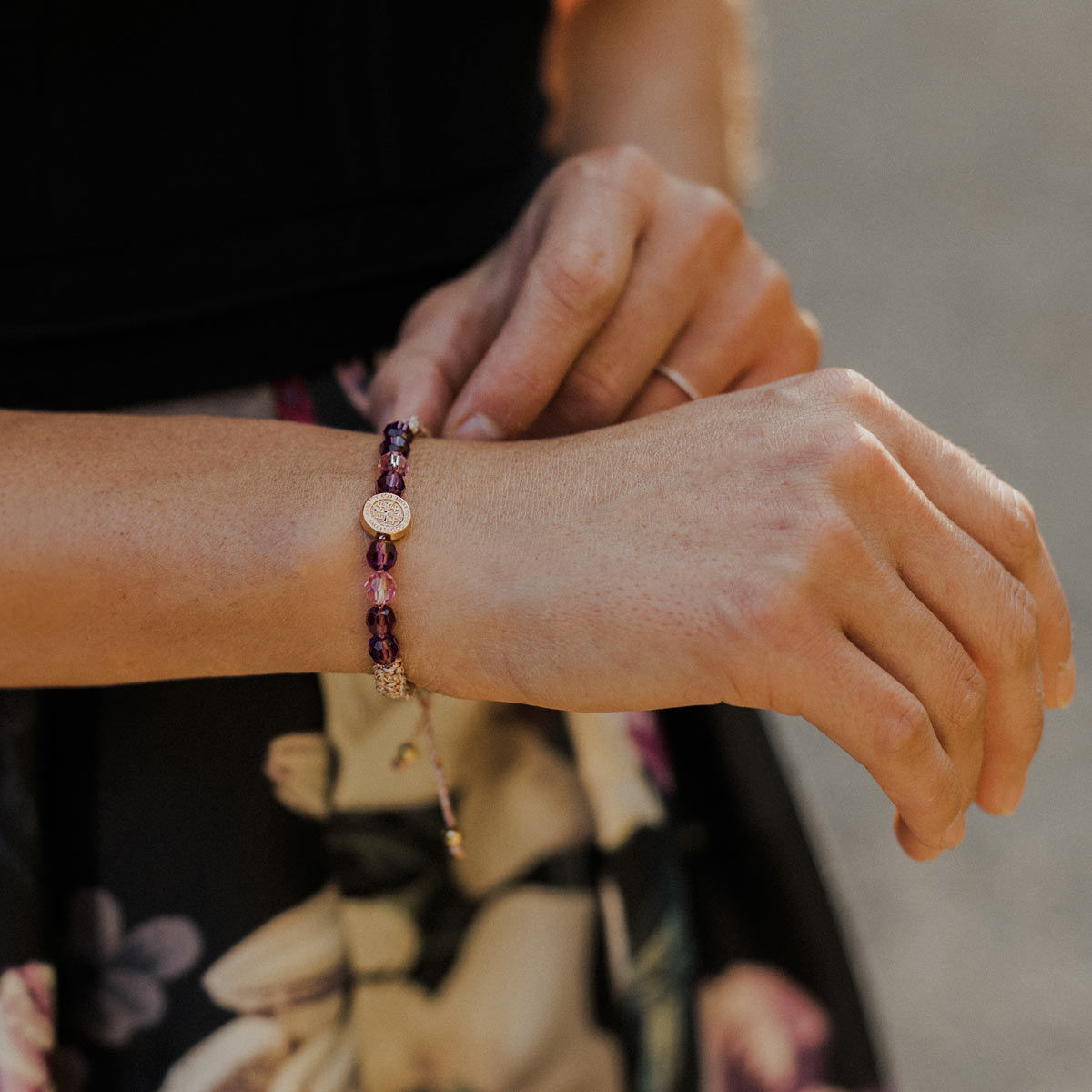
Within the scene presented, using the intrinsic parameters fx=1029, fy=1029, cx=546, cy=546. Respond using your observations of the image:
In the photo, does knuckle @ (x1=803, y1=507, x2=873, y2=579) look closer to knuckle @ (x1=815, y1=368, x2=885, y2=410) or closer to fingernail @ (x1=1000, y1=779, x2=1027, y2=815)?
knuckle @ (x1=815, y1=368, x2=885, y2=410)

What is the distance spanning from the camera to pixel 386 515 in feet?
1.94

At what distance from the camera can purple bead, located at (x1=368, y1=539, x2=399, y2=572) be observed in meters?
0.58

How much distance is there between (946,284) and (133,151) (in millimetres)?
2145

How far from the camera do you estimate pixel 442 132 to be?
0.83 m

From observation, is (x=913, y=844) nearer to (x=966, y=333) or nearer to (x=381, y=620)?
(x=381, y=620)

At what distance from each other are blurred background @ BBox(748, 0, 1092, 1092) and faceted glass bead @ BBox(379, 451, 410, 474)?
4.19ft

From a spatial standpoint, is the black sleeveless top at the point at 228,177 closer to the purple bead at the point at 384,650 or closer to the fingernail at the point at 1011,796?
the purple bead at the point at 384,650

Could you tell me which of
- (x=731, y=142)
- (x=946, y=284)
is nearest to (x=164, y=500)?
(x=731, y=142)

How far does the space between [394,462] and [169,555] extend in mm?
139

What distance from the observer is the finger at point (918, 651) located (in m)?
0.58

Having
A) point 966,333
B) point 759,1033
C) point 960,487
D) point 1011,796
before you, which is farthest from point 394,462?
point 966,333

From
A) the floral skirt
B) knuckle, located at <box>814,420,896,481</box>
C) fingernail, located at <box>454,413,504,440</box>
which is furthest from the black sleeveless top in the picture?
knuckle, located at <box>814,420,896,481</box>

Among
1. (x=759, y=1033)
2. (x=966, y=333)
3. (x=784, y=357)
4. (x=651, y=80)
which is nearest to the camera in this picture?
(x=784, y=357)

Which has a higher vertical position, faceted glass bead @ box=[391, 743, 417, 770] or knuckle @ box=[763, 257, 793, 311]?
knuckle @ box=[763, 257, 793, 311]
